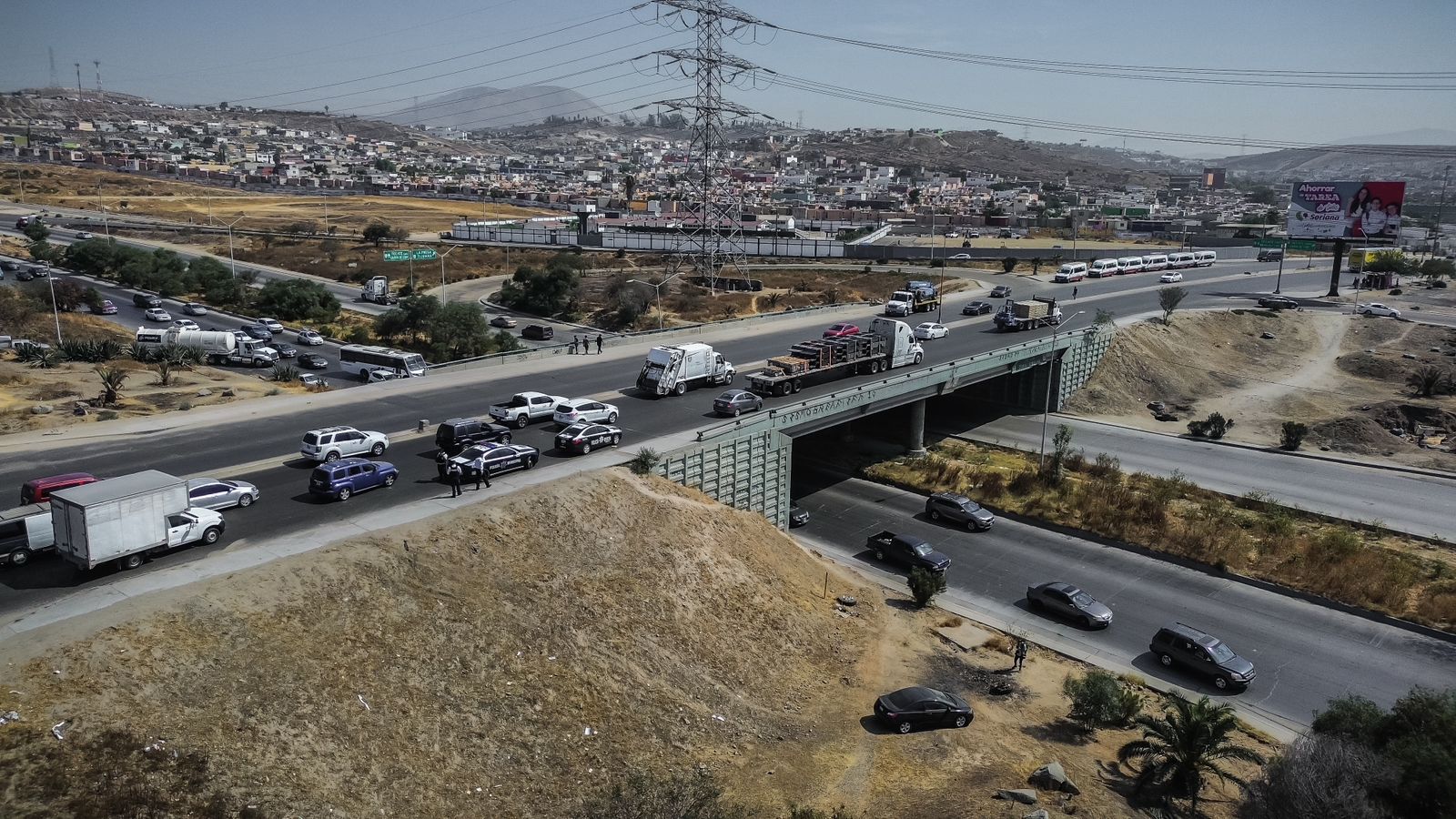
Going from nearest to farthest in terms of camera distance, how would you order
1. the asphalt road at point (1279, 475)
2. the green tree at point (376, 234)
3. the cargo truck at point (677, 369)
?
the cargo truck at point (677, 369) < the asphalt road at point (1279, 475) < the green tree at point (376, 234)

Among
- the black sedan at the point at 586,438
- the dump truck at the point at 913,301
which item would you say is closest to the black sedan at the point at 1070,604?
the black sedan at the point at 586,438

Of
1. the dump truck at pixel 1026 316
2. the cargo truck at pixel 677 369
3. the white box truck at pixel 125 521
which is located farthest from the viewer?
the dump truck at pixel 1026 316

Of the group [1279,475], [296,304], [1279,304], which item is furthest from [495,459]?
[1279,304]

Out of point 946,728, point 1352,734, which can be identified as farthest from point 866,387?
point 1352,734

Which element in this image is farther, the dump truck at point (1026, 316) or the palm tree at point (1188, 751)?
the dump truck at point (1026, 316)

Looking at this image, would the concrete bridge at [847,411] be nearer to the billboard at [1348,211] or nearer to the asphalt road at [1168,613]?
the asphalt road at [1168,613]

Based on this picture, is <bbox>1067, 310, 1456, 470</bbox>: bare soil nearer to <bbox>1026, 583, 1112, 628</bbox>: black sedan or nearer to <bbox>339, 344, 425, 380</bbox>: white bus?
<bbox>1026, 583, 1112, 628</bbox>: black sedan

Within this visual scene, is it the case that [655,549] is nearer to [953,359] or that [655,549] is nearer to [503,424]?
[503,424]

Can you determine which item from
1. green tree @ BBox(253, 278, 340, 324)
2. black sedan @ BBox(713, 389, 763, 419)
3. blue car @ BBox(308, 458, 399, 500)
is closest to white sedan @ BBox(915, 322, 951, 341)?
black sedan @ BBox(713, 389, 763, 419)
